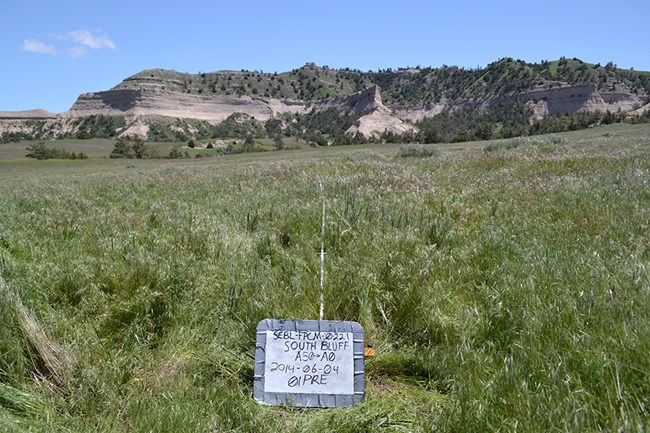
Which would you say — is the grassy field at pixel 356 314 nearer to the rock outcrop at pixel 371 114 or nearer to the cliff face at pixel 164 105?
the rock outcrop at pixel 371 114

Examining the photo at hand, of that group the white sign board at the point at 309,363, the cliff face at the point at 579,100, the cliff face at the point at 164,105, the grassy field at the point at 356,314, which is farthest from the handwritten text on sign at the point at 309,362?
the cliff face at the point at 164,105

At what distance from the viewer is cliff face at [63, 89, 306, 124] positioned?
183587 millimetres

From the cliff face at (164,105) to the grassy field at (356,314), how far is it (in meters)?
191

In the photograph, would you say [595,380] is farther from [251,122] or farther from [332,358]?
[251,122]

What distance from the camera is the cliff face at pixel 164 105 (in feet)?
602

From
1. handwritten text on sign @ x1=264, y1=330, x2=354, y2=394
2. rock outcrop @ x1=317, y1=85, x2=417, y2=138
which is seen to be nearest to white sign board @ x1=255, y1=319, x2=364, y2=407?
handwritten text on sign @ x1=264, y1=330, x2=354, y2=394

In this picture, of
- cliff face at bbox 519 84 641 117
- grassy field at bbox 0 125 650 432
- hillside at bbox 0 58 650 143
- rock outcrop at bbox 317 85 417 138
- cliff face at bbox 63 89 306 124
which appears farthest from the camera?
cliff face at bbox 63 89 306 124

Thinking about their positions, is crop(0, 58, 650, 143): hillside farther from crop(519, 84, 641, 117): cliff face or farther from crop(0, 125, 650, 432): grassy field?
crop(0, 125, 650, 432): grassy field

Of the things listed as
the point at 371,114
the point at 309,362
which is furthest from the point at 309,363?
the point at 371,114

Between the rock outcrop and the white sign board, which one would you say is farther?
the rock outcrop

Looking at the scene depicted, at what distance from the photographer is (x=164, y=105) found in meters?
186

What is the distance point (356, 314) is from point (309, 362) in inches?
30.8

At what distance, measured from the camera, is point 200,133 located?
174625mm

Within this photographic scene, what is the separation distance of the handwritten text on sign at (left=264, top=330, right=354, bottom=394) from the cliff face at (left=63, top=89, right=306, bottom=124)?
192925 millimetres
